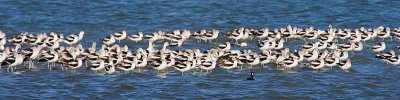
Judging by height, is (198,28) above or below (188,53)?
above

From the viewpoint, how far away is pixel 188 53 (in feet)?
107

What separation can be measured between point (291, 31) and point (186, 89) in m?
10.2

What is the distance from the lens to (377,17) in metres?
45.5

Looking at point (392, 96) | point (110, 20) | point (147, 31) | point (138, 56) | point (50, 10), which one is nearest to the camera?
point (392, 96)

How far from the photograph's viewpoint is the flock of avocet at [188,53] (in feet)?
102

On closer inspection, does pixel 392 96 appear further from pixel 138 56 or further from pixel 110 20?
pixel 110 20

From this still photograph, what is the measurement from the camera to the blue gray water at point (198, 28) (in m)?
27.9

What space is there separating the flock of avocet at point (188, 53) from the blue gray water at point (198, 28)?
37 cm

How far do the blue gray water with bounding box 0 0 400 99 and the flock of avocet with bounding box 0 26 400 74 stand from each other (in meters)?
0.37

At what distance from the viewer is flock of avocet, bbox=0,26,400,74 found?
31.0 metres

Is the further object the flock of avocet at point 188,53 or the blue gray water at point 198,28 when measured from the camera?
the flock of avocet at point 188,53

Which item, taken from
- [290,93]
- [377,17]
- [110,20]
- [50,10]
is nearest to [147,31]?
[110,20]

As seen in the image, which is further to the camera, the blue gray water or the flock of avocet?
the flock of avocet

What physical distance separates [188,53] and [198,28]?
949 centimetres
